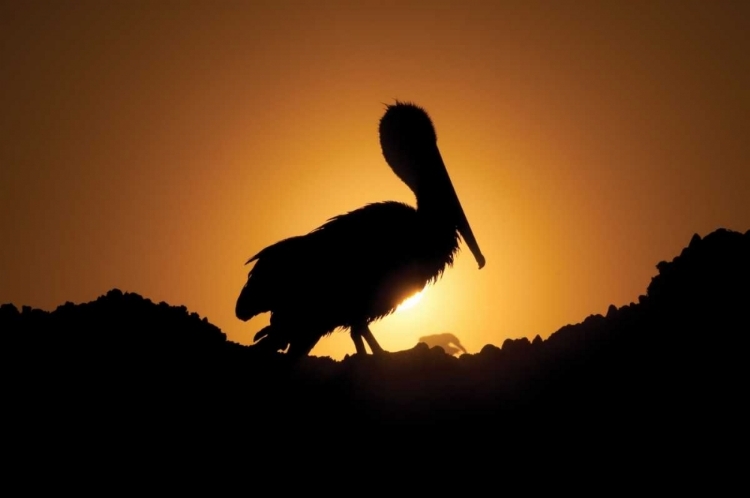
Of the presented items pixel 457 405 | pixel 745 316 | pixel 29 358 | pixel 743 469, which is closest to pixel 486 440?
pixel 457 405

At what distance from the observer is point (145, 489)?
499 centimetres

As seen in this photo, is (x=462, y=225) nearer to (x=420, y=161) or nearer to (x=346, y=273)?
(x=420, y=161)

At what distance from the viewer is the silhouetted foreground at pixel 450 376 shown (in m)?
5.42

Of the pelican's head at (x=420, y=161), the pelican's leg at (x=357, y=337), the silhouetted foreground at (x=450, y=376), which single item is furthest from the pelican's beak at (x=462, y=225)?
the silhouetted foreground at (x=450, y=376)

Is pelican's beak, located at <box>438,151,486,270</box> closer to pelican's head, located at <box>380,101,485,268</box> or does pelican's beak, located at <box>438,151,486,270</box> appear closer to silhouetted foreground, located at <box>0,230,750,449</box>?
pelican's head, located at <box>380,101,485,268</box>

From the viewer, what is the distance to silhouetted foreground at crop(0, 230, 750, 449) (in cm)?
542

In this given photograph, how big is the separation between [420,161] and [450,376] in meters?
4.49

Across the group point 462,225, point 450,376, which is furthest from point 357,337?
point 450,376

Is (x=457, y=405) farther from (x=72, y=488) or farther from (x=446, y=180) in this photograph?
(x=446, y=180)

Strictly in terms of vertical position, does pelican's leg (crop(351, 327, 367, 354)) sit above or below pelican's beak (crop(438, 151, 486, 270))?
below

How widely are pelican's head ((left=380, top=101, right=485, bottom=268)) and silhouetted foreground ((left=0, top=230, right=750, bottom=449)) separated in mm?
3266

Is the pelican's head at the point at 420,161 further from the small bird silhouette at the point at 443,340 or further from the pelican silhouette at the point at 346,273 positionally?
the small bird silhouette at the point at 443,340

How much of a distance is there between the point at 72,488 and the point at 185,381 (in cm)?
112

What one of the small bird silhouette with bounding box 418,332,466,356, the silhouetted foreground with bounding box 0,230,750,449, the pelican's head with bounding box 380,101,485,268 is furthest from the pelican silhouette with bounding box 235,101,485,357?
the small bird silhouette with bounding box 418,332,466,356
